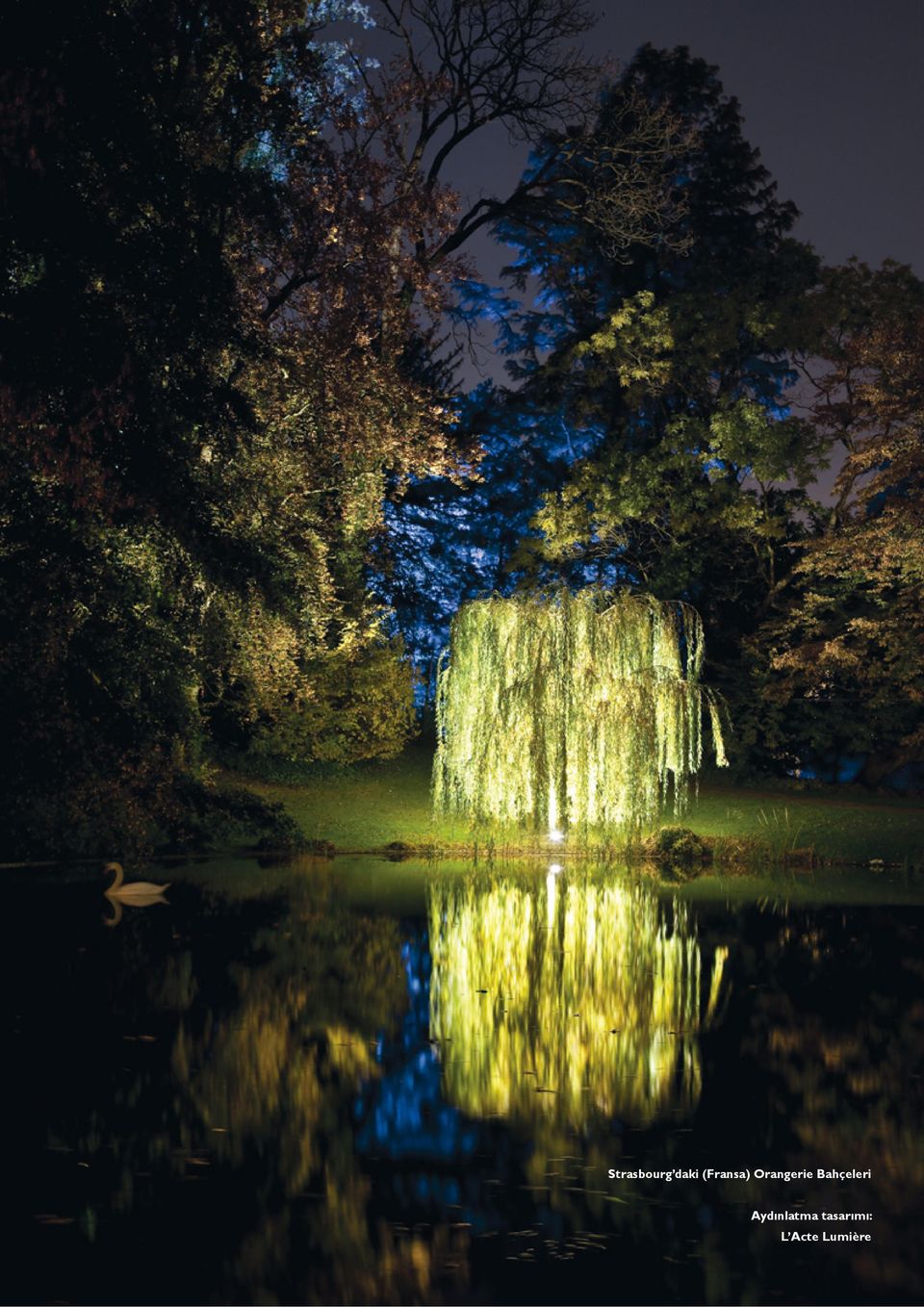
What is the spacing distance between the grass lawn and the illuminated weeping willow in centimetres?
172

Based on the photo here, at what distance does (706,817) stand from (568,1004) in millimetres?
15392

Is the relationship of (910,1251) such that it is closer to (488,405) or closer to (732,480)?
(732,480)

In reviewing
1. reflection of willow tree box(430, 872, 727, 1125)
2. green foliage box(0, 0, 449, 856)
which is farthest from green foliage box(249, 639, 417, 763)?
reflection of willow tree box(430, 872, 727, 1125)

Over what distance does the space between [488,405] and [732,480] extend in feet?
27.3

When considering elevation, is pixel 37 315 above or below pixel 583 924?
above

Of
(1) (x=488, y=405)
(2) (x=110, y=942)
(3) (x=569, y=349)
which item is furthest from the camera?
(1) (x=488, y=405)

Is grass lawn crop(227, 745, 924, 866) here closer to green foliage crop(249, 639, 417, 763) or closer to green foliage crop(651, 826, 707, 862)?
green foliage crop(249, 639, 417, 763)

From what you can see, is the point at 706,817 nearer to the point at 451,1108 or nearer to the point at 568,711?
the point at 568,711

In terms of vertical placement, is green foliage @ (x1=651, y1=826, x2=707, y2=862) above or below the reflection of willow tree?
above

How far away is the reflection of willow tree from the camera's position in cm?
843

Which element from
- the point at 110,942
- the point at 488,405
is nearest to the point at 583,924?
the point at 110,942

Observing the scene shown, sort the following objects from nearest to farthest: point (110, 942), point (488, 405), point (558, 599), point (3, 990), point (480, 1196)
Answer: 1. point (480, 1196)
2. point (3, 990)
3. point (110, 942)
4. point (558, 599)
5. point (488, 405)

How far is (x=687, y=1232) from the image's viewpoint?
19.8ft

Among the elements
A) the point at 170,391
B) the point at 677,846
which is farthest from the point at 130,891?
the point at 677,846
